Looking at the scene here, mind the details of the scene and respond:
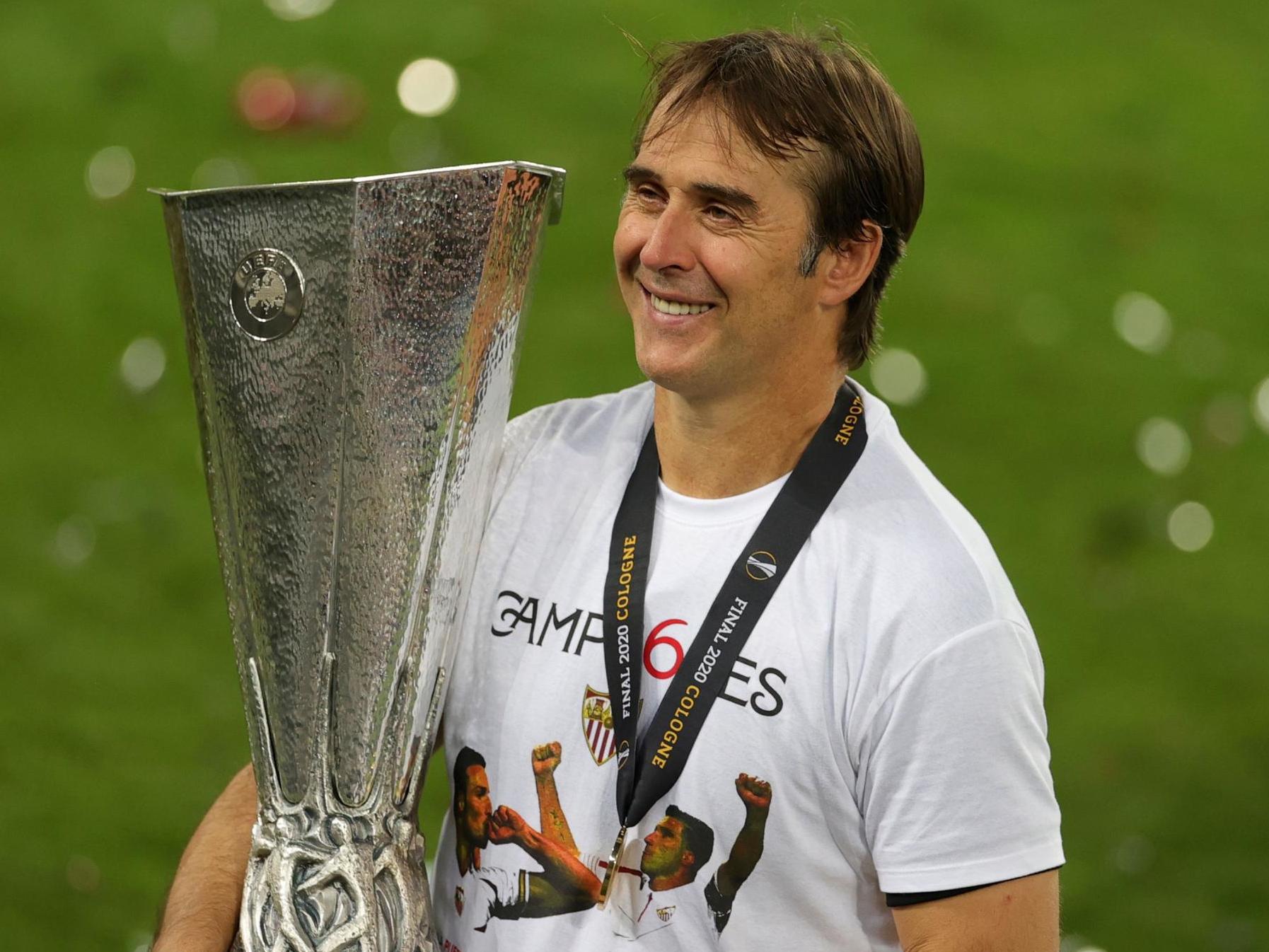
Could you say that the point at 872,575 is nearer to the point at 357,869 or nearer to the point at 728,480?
the point at 728,480

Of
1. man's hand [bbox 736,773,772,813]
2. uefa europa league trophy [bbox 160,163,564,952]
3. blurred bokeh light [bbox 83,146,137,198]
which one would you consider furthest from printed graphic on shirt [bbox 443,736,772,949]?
blurred bokeh light [bbox 83,146,137,198]

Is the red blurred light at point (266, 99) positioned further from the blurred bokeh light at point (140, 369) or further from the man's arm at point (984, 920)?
the man's arm at point (984, 920)

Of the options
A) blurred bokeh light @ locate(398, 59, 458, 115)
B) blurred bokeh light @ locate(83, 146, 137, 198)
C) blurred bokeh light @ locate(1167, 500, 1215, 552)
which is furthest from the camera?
blurred bokeh light @ locate(398, 59, 458, 115)

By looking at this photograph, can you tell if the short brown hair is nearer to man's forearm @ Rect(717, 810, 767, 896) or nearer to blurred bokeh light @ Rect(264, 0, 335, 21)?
man's forearm @ Rect(717, 810, 767, 896)

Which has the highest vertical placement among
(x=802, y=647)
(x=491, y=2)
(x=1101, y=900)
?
(x=491, y=2)

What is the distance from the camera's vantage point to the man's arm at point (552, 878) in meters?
1.62

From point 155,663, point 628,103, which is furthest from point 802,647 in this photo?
point 628,103

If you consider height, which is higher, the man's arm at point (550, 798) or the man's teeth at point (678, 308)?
the man's teeth at point (678, 308)

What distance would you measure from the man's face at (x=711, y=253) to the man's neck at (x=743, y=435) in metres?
0.03

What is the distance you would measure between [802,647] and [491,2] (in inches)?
130

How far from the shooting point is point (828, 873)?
5.16 ft

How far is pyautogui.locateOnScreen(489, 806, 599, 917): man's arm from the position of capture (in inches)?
63.7

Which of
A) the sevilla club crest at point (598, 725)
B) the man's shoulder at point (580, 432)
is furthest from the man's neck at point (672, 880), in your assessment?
the man's shoulder at point (580, 432)

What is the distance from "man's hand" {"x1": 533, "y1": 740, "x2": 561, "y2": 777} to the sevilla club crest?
0.03 m
